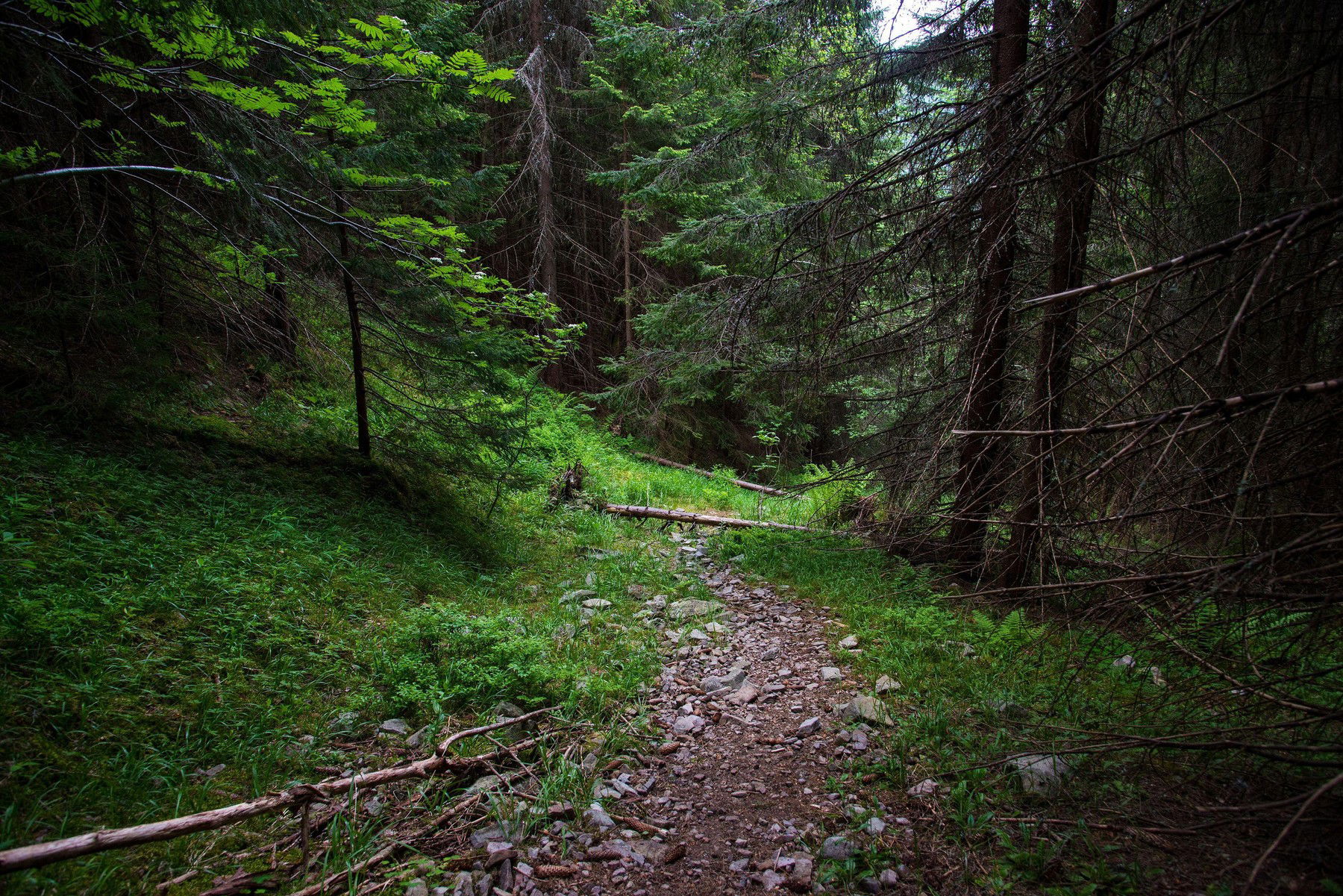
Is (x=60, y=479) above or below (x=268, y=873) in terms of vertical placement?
above

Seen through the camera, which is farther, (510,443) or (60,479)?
(510,443)

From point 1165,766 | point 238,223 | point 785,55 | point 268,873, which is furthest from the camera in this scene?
point 785,55

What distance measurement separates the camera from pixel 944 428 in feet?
14.4

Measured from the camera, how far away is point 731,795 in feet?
11.1

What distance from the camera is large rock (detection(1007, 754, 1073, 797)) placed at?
291cm

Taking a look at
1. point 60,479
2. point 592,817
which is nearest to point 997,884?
point 592,817

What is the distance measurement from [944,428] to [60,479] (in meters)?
6.81

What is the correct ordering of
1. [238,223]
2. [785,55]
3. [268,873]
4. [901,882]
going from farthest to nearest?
[785,55] → [238,223] → [901,882] → [268,873]

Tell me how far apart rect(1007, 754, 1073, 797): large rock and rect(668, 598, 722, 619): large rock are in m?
3.17

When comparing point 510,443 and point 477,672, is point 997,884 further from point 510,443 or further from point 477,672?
point 510,443

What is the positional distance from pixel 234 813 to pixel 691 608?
422 cm

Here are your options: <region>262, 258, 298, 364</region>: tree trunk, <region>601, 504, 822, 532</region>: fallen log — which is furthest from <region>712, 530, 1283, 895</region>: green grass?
<region>262, 258, 298, 364</region>: tree trunk

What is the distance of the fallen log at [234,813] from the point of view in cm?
173

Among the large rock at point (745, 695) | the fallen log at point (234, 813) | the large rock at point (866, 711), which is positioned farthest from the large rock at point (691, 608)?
the fallen log at point (234, 813)
